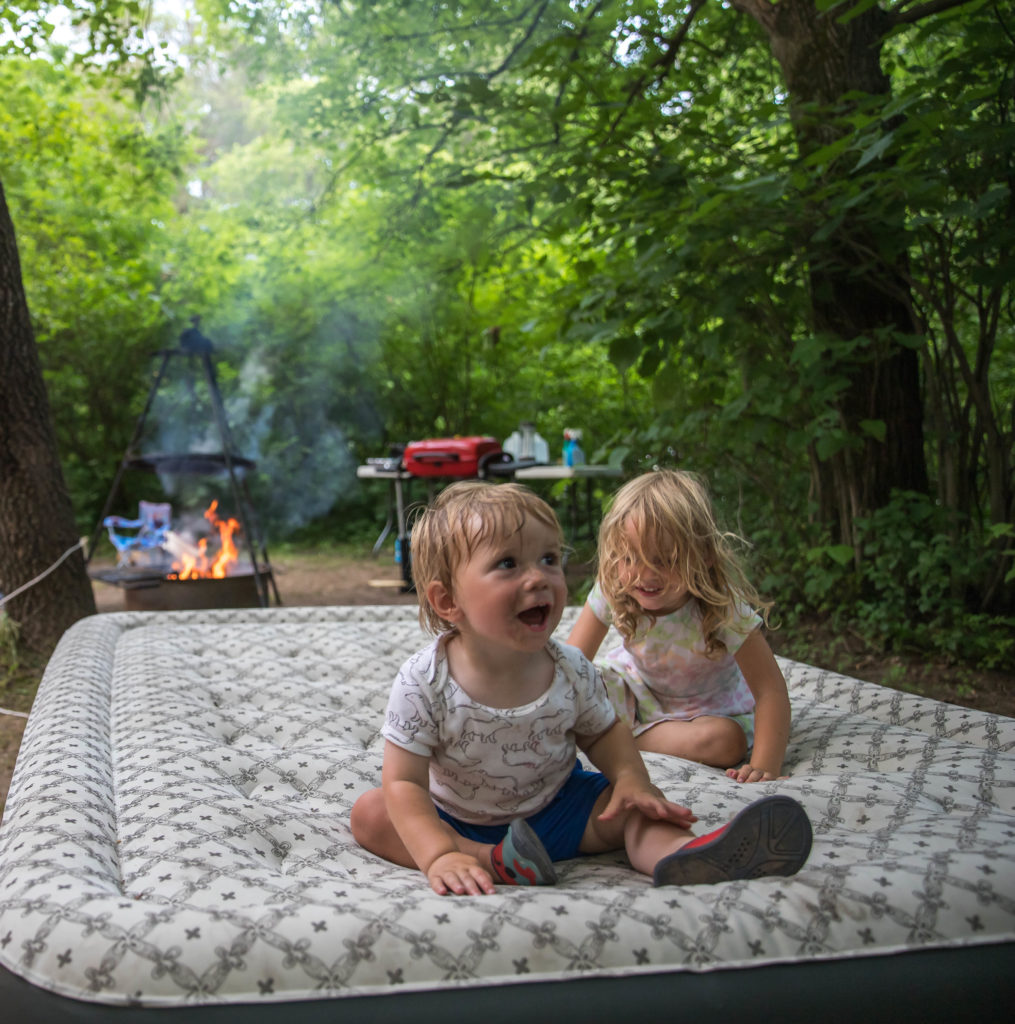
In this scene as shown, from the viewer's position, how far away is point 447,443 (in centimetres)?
650

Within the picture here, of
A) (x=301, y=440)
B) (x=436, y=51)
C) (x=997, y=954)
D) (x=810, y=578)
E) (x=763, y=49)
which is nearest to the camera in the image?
(x=997, y=954)

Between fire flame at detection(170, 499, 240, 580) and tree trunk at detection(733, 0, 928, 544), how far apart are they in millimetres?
3222

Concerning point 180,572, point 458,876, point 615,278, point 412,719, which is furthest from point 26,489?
point 458,876

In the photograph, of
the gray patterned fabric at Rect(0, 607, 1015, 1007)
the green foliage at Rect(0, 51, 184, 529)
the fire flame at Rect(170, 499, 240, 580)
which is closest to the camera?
the gray patterned fabric at Rect(0, 607, 1015, 1007)

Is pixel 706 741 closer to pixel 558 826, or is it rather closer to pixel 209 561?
pixel 558 826

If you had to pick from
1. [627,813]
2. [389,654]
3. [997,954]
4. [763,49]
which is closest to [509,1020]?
[627,813]

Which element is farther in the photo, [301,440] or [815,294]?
[301,440]

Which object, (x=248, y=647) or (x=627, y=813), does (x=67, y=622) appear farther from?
(x=627, y=813)

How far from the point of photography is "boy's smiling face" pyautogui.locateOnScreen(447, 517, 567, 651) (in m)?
1.46

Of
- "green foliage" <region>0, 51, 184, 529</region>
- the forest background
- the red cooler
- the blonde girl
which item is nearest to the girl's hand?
the blonde girl

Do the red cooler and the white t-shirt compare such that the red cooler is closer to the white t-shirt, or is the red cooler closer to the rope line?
the rope line

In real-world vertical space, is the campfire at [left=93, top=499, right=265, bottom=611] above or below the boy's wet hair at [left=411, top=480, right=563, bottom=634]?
below

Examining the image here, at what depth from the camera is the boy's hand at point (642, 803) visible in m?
1.44

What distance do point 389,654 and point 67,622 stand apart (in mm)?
2172
